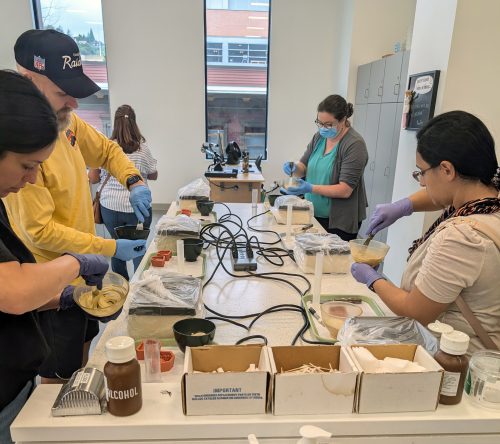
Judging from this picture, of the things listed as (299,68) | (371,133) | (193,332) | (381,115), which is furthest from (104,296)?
(299,68)

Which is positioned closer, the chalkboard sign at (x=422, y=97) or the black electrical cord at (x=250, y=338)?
the black electrical cord at (x=250, y=338)

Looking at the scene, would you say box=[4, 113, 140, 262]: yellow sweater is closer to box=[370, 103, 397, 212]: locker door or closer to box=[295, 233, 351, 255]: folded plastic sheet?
box=[295, 233, 351, 255]: folded plastic sheet

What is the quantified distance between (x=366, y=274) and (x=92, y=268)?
84 cm

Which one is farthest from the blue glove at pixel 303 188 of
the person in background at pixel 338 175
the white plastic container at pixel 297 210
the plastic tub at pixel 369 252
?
the plastic tub at pixel 369 252

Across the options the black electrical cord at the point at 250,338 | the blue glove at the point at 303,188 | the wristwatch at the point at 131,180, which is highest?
the wristwatch at the point at 131,180

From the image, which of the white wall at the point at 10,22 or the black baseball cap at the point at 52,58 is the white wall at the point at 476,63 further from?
the white wall at the point at 10,22

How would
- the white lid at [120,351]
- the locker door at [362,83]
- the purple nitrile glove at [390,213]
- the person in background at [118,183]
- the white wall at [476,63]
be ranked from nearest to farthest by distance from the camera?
the white lid at [120,351]
the purple nitrile glove at [390,213]
the white wall at [476,63]
the person in background at [118,183]
the locker door at [362,83]

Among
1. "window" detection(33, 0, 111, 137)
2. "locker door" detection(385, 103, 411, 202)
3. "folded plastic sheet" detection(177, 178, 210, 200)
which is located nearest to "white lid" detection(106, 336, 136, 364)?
"folded plastic sheet" detection(177, 178, 210, 200)

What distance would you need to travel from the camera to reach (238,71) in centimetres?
533

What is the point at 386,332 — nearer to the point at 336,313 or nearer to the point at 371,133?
the point at 336,313

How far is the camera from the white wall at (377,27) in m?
4.07

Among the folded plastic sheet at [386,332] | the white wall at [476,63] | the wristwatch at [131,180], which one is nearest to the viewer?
the folded plastic sheet at [386,332]

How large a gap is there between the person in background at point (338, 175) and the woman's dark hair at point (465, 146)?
1204mm

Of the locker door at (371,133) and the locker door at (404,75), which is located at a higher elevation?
the locker door at (404,75)
